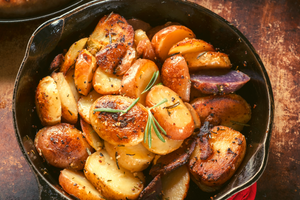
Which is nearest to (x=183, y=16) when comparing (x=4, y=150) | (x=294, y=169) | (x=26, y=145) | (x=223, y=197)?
(x=223, y=197)

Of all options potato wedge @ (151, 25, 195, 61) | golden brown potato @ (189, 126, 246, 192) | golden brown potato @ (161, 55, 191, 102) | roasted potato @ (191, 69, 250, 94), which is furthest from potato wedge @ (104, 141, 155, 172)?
potato wedge @ (151, 25, 195, 61)

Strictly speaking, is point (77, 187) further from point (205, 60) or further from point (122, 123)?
point (205, 60)

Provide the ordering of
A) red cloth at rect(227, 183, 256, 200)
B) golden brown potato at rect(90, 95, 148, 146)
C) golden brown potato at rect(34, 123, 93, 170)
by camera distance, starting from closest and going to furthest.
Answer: golden brown potato at rect(90, 95, 148, 146) → golden brown potato at rect(34, 123, 93, 170) → red cloth at rect(227, 183, 256, 200)

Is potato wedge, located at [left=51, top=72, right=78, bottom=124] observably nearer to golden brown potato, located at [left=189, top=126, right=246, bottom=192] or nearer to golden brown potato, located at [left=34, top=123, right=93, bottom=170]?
golden brown potato, located at [left=34, top=123, right=93, bottom=170]

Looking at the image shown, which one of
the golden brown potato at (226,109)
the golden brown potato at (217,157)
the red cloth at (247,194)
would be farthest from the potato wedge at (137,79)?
the red cloth at (247,194)

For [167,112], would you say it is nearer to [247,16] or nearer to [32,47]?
[32,47]

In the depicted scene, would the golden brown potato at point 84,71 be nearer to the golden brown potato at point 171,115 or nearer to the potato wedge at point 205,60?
the golden brown potato at point 171,115

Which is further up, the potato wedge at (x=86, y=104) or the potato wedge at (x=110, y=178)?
the potato wedge at (x=86, y=104)
